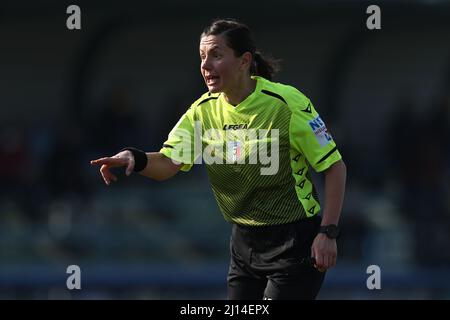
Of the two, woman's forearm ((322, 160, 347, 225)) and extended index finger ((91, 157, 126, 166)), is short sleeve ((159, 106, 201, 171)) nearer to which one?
extended index finger ((91, 157, 126, 166))

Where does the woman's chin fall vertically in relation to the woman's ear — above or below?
below

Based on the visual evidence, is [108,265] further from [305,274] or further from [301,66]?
[305,274]

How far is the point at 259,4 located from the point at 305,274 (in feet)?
→ 34.2

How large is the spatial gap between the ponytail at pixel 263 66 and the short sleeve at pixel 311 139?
394 mm

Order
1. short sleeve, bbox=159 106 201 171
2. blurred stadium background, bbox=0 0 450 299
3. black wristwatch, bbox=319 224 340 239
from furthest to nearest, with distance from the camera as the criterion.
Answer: blurred stadium background, bbox=0 0 450 299, short sleeve, bbox=159 106 201 171, black wristwatch, bbox=319 224 340 239

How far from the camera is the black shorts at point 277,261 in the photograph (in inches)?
221

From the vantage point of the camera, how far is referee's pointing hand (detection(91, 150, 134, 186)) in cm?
545

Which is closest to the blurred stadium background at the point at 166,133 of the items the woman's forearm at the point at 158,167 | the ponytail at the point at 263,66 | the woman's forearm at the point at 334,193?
the woman's forearm at the point at 158,167

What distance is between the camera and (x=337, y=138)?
15.6 meters

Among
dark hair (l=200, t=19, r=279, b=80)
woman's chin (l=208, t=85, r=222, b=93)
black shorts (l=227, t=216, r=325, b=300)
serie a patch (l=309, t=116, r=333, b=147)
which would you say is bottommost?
black shorts (l=227, t=216, r=325, b=300)

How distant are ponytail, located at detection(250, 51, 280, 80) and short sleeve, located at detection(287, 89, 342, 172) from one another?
0.39 meters

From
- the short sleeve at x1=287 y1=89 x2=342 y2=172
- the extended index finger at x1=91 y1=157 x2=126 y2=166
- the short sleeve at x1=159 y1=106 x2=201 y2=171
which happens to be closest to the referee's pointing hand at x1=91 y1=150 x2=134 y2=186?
the extended index finger at x1=91 y1=157 x2=126 y2=166

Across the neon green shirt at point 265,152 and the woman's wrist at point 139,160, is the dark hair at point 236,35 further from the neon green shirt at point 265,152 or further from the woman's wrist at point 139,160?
the woman's wrist at point 139,160
